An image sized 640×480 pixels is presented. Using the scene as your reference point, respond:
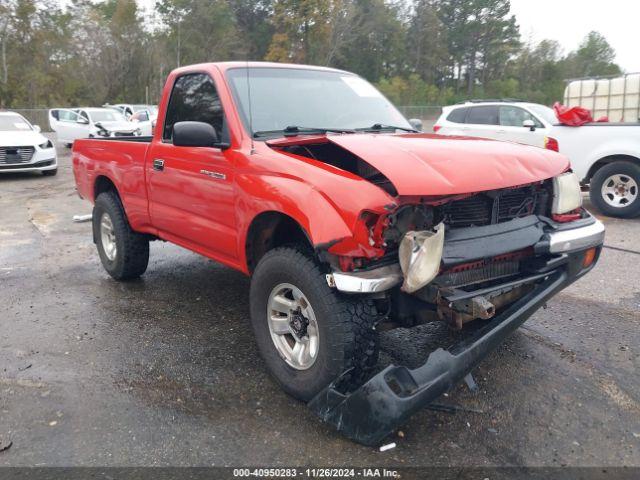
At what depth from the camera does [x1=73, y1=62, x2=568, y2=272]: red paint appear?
2740 mm

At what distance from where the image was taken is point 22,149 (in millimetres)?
13344

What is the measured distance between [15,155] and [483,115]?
11.0 meters

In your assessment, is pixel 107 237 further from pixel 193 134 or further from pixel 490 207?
pixel 490 207

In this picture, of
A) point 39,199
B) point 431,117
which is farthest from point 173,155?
point 431,117

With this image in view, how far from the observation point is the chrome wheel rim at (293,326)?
3.07 m

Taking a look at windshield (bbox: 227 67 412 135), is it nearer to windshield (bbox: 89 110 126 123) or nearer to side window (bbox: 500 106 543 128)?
side window (bbox: 500 106 543 128)

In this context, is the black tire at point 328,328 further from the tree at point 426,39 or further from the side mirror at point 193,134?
the tree at point 426,39

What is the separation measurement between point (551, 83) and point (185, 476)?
180ft

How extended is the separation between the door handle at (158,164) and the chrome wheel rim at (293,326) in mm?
1766

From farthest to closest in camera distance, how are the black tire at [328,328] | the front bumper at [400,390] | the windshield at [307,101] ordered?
the windshield at [307,101] → the black tire at [328,328] → the front bumper at [400,390]

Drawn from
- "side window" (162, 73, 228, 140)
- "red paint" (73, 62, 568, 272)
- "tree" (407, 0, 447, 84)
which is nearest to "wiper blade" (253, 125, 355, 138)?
"red paint" (73, 62, 568, 272)

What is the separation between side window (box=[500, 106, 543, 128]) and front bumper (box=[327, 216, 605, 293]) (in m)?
8.21

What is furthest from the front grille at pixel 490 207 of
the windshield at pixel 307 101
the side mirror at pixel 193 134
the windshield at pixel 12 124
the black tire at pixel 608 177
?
the windshield at pixel 12 124

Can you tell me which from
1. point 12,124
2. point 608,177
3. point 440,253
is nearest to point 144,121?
point 12,124
